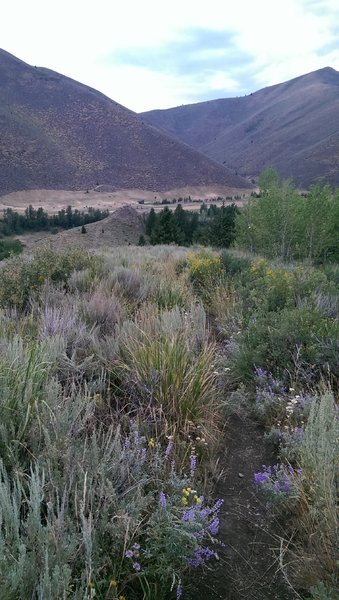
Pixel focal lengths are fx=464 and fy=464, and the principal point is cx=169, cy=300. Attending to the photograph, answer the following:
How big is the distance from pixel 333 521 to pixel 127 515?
0.90 meters

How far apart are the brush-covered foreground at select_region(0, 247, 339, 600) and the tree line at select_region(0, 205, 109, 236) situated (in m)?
58.5

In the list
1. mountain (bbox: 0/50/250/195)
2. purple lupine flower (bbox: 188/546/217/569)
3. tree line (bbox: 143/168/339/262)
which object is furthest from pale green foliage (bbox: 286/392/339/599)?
mountain (bbox: 0/50/250/195)

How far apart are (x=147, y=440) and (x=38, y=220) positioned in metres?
64.4

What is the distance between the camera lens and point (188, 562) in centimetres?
197

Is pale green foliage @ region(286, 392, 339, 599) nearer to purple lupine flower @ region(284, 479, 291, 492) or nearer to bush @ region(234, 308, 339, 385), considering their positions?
purple lupine flower @ region(284, 479, 291, 492)

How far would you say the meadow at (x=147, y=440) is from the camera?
1816 mm

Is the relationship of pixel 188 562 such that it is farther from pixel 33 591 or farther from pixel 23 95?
pixel 23 95

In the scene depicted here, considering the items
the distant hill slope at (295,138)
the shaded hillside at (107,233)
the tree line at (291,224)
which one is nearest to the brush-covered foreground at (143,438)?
the tree line at (291,224)

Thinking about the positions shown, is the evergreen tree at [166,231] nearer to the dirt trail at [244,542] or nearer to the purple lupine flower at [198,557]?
the dirt trail at [244,542]

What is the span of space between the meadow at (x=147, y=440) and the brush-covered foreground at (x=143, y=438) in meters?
0.01

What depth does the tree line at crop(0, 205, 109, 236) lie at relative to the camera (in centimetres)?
6084

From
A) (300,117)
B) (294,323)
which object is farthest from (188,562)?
(300,117)

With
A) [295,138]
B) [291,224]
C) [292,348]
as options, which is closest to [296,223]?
[291,224]

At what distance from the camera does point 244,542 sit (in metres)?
2.35
